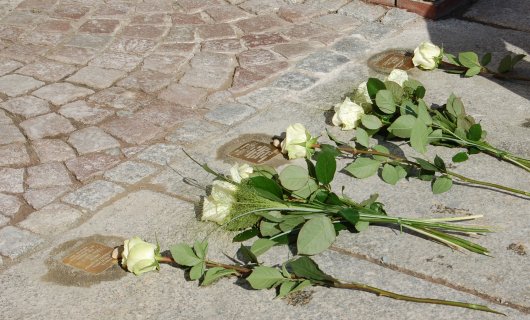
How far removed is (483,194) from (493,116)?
0.84 meters

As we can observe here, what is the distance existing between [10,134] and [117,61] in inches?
41.2

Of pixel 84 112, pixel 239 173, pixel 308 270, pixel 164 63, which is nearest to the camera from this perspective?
pixel 308 270

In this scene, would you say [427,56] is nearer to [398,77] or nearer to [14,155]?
[398,77]

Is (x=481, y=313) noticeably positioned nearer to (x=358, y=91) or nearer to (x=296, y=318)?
(x=296, y=318)

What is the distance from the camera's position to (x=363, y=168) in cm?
356

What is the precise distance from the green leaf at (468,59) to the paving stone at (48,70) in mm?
2366

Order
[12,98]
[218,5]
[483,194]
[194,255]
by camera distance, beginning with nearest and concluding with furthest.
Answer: [194,255]
[483,194]
[12,98]
[218,5]

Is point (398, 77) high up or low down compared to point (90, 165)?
up

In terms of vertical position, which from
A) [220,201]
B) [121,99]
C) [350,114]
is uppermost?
[220,201]

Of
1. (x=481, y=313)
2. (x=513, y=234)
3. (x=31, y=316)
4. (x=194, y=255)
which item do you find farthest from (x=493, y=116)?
(x=31, y=316)

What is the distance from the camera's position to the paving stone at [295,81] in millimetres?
4613

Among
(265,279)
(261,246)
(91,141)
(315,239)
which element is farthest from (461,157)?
(91,141)

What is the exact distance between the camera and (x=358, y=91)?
4020 mm

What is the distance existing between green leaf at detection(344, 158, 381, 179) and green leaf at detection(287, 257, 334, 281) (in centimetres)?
82
